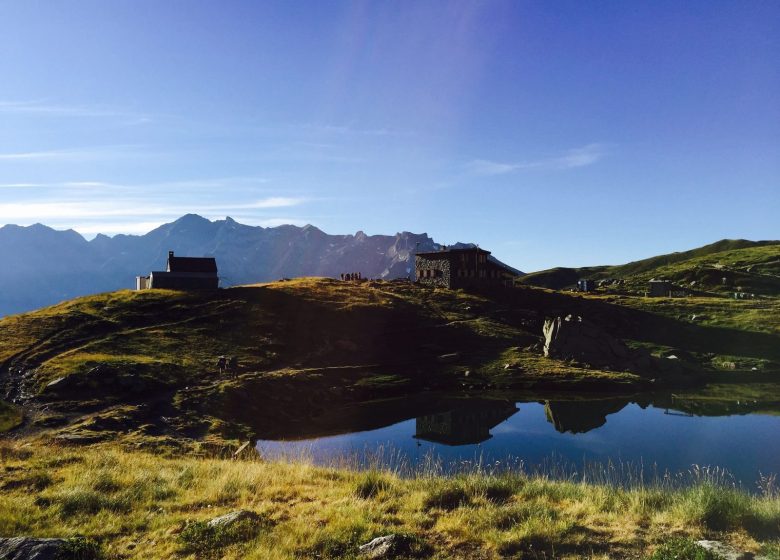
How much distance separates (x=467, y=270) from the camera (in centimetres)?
12431

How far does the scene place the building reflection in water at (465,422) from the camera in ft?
163

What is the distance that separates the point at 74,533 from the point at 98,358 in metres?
52.8

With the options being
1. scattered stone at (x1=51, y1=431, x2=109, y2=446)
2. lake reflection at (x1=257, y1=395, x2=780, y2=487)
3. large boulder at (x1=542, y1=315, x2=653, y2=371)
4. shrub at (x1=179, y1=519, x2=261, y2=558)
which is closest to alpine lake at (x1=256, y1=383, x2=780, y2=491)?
lake reflection at (x1=257, y1=395, x2=780, y2=487)

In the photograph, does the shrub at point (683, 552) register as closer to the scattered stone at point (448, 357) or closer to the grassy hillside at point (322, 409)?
the grassy hillside at point (322, 409)

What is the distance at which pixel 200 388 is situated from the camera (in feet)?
183

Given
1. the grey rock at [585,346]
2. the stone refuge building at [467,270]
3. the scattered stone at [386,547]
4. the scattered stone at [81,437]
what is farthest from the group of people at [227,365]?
the stone refuge building at [467,270]

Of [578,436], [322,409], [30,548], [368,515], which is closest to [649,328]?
[578,436]

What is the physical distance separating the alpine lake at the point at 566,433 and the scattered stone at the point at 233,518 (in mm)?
19579

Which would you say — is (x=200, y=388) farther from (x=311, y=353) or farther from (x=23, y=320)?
(x=23, y=320)

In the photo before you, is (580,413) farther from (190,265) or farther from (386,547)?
(190,265)

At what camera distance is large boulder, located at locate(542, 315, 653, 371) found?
78250 millimetres

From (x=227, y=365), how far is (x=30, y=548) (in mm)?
54028

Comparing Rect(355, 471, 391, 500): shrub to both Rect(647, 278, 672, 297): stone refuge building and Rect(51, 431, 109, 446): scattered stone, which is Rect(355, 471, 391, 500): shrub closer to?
Rect(51, 431, 109, 446): scattered stone

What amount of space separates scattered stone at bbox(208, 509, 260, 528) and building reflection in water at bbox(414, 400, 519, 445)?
34861 mm
